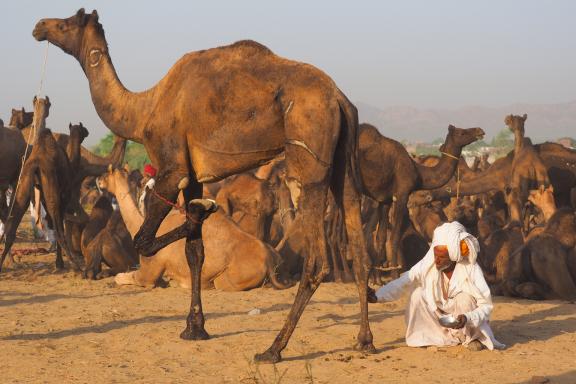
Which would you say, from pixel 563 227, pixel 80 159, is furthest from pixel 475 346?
pixel 80 159

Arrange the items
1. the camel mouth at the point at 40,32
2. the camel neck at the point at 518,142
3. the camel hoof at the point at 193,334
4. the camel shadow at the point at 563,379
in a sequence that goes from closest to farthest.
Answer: the camel shadow at the point at 563,379
the camel hoof at the point at 193,334
the camel mouth at the point at 40,32
the camel neck at the point at 518,142

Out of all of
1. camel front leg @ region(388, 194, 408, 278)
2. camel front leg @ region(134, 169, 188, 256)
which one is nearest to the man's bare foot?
camel front leg @ region(134, 169, 188, 256)

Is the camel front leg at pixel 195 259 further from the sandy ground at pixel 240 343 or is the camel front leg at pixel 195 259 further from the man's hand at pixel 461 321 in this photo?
the man's hand at pixel 461 321

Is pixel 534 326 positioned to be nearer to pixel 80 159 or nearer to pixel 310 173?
pixel 310 173

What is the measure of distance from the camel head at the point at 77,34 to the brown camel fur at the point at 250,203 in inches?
276

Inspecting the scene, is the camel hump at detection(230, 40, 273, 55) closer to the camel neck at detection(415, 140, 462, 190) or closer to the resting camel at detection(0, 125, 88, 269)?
the resting camel at detection(0, 125, 88, 269)

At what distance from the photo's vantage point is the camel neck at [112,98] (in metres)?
8.88

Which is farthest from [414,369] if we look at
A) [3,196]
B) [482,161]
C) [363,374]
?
[482,161]

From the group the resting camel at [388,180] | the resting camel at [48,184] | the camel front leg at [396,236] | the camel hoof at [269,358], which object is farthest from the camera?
the resting camel at [388,180]

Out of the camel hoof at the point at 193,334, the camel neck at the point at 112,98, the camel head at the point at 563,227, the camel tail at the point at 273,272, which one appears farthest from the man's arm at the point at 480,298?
the camel head at the point at 563,227

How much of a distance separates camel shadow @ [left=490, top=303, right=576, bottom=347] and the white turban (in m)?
1.00

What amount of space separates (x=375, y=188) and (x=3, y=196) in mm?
7087

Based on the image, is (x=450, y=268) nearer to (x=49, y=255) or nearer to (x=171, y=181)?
(x=171, y=181)

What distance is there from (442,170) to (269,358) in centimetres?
885
